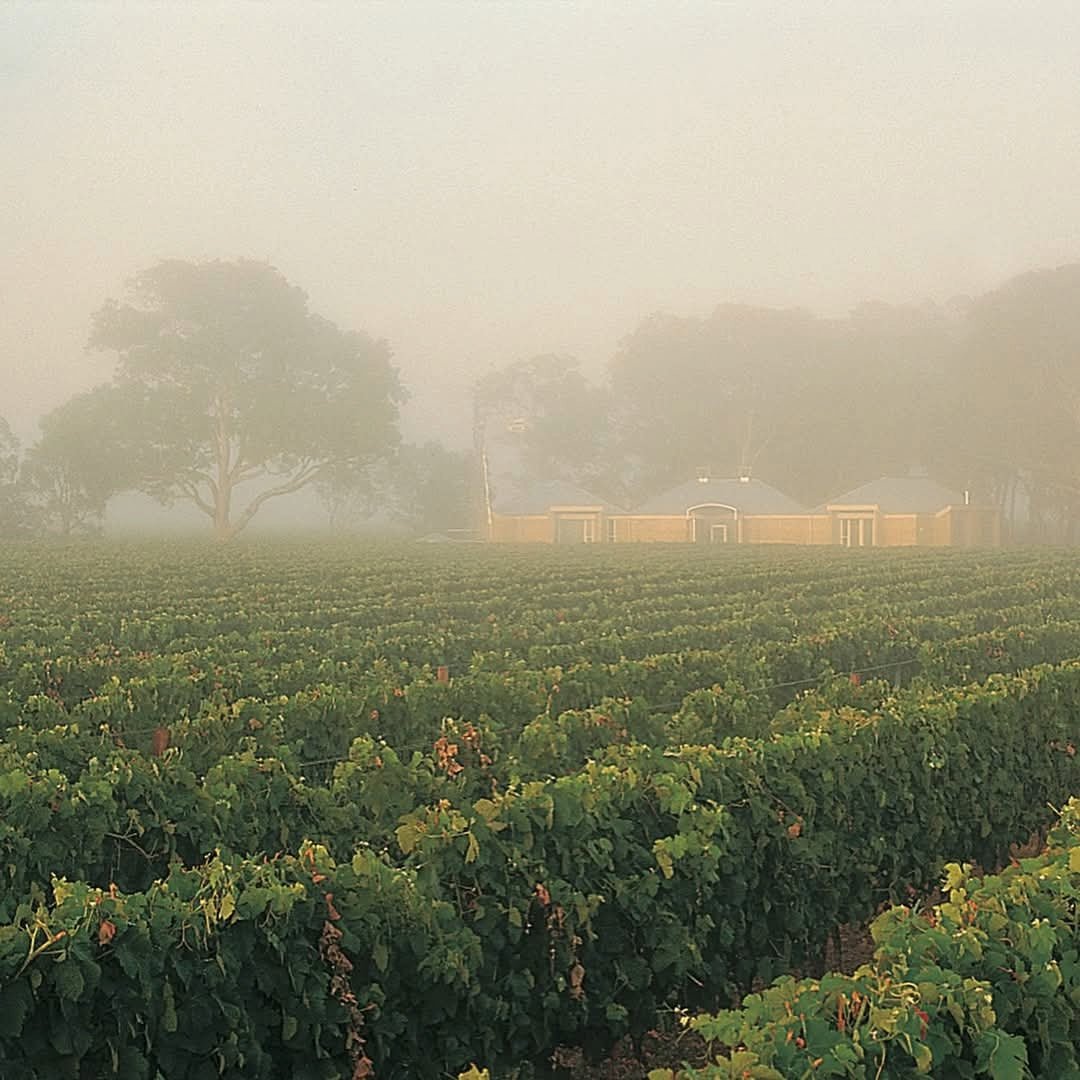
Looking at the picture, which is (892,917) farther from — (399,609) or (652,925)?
(399,609)

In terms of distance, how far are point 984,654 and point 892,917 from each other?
12.7 m

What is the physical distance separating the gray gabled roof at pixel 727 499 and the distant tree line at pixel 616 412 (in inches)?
409

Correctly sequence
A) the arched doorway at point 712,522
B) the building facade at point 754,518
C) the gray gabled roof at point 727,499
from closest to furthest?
the building facade at point 754,518, the arched doorway at point 712,522, the gray gabled roof at point 727,499

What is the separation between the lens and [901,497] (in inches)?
3209

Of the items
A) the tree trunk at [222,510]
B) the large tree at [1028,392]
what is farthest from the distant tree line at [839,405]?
the tree trunk at [222,510]

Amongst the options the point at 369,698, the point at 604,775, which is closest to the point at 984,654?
the point at 369,698

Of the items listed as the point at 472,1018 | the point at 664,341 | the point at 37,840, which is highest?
the point at 664,341

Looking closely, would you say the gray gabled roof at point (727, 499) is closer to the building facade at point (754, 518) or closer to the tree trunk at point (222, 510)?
the building facade at point (754, 518)

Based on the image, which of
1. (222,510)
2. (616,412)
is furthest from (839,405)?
(222,510)

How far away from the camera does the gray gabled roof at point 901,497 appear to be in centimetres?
8019

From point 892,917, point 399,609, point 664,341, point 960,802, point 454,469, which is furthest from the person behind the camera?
point 454,469

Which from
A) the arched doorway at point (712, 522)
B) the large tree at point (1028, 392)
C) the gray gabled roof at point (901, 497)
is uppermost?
the large tree at point (1028, 392)

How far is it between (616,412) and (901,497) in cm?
3646

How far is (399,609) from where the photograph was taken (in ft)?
81.1
